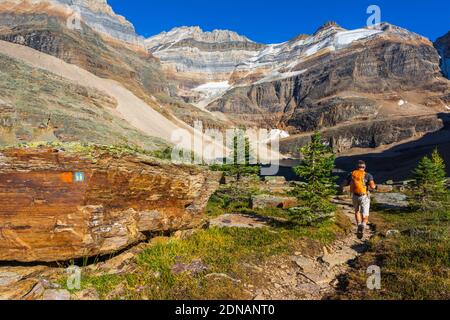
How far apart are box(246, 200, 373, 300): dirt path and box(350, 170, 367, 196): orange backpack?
76.8 inches

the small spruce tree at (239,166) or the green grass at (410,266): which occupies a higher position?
the small spruce tree at (239,166)

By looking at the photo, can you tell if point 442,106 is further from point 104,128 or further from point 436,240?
point 436,240

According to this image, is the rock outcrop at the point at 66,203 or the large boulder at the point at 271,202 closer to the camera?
the rock outcrop at the point at 66,203

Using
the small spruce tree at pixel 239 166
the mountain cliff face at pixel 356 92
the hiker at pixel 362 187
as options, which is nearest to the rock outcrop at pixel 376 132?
the mountain cliff face at pixel 356 92

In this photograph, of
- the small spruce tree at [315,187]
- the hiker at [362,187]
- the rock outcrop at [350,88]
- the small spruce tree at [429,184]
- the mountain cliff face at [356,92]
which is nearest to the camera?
the hiker at [362,187]

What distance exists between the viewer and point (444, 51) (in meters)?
172

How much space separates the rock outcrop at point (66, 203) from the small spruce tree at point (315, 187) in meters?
6.52

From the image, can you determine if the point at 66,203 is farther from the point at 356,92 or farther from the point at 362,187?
the point at 356,92

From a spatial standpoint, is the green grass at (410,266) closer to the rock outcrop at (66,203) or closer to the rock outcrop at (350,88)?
the rock outcrop at (66,203)

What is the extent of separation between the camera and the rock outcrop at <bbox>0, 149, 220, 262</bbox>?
7.15 metres

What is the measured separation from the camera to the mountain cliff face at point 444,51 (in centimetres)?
16262

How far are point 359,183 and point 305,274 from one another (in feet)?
15.3

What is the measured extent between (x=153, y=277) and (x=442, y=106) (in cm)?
16063
